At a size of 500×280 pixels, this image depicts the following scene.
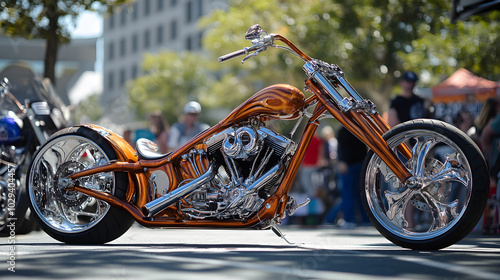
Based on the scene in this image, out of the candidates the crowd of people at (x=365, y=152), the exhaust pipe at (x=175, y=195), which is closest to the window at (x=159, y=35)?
the crowd of people at (x=365, y=152)

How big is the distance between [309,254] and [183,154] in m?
1.44

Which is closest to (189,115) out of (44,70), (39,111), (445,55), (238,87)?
(44,70)

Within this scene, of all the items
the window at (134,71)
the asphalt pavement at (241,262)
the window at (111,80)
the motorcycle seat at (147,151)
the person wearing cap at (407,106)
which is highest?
the person wearing cap at (407,106)

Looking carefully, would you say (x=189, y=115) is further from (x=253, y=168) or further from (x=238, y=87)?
(x=238, y=87)

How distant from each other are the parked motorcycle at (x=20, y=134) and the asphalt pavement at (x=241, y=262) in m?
1.35

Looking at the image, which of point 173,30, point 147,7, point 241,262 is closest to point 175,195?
point 241,262

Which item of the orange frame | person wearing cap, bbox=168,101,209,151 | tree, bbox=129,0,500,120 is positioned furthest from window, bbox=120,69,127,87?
the orange frame

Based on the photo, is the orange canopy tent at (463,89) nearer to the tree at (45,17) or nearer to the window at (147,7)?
the tree at (45,17)

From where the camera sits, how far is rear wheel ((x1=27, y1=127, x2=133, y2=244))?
6617mm

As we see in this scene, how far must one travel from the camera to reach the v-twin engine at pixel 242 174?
20.0 ft

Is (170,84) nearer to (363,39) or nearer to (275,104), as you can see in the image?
(363,39)

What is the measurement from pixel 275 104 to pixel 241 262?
155 centimetres

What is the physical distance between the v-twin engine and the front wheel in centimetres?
67

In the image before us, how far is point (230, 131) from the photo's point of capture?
20.6 ft
